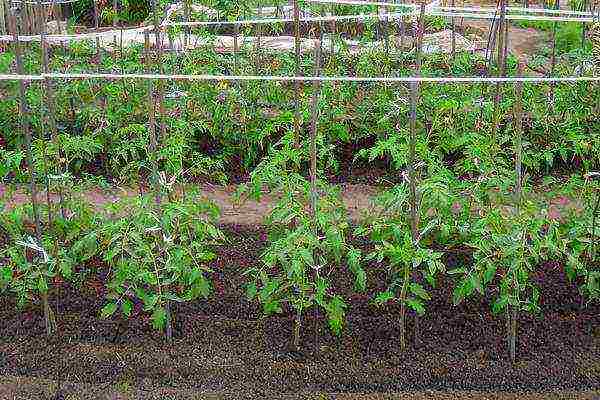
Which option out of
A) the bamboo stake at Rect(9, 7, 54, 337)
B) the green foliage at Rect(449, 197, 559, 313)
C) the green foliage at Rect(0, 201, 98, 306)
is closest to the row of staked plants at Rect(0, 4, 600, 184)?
the green foliage at Rect(0, 201, 98, 306)

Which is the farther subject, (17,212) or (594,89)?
(594,89)

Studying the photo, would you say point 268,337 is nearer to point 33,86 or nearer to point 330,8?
point 33,86

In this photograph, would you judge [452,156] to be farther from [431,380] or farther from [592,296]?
[431,380]

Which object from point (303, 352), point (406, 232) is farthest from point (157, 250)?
point (406, 232)

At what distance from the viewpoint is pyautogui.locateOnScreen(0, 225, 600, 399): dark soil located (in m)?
3.79

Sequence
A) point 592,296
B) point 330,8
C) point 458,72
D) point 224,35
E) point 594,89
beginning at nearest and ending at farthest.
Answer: point 592,296, point 594,89, point 458,72, point 330,8, point 224,35

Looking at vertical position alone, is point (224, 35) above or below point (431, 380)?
above

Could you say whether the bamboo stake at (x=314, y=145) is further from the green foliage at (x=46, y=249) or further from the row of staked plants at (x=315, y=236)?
the green foliage at (x=46, y=249)

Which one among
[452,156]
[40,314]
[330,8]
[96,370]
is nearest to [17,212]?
[40,314]

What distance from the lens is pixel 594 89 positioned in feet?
21.7

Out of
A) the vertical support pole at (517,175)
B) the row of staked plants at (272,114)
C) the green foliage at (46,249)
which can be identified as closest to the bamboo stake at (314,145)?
the vertical support pole at (517,175)

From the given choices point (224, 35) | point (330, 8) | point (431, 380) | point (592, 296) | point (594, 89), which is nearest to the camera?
point (431, 380)

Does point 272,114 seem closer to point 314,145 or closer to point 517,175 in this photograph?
point 314,145

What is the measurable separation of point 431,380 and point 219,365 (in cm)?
92
